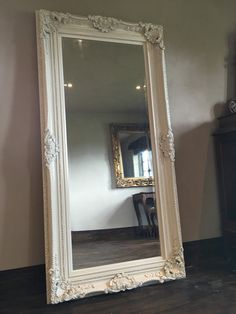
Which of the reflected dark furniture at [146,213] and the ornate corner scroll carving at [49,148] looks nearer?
the ornate corner scroll carving at [49,148]

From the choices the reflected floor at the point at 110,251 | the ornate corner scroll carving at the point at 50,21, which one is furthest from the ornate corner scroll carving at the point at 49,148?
the ornate corner scroll carving at the point at 50,21

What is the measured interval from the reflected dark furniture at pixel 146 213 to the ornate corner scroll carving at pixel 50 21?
1.32 m

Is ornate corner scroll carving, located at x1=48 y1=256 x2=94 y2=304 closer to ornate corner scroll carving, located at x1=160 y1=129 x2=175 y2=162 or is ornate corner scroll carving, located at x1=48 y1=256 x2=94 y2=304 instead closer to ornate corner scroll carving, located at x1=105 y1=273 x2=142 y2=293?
ornate corner scroll carving, located at x1=105 y1=273 x2=142 y2=293

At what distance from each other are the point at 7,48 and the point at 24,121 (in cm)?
52

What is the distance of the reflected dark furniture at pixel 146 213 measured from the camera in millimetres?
2111

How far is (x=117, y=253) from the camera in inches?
79.4

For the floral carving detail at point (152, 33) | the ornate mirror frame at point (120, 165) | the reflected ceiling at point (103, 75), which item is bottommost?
the ornate mirror frame at point (120, 165)

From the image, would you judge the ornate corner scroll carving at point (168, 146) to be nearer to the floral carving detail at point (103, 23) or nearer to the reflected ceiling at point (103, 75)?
the reflected ceiling at point (103, 75)

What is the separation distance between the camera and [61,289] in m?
1.79

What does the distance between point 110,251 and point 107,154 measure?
2.25 feet

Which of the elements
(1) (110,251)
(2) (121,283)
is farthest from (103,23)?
(2) (121,283)

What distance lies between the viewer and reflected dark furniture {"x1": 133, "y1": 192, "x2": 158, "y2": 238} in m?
2.11

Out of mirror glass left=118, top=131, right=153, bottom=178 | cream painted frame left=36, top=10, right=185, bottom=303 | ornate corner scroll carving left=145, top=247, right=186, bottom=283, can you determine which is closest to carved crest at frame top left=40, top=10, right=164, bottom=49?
cream painted frame left=36, top=10, right=185, bottom=303

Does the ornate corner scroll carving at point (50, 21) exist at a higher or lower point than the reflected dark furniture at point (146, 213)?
higher
